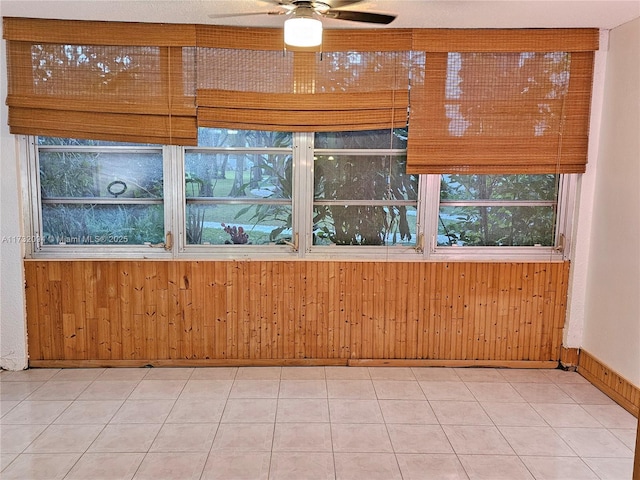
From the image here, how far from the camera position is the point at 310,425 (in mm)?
2779

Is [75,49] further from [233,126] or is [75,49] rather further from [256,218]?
[256,218]

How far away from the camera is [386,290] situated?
3592 mm

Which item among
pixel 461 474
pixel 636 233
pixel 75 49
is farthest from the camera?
pixel 75 49

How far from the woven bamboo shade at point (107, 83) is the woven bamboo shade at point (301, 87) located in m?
0.18

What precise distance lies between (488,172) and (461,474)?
2.08 m

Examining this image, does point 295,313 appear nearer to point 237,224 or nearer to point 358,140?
point 237,224

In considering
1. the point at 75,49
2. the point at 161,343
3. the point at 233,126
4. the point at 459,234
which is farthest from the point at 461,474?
the point at 75,49

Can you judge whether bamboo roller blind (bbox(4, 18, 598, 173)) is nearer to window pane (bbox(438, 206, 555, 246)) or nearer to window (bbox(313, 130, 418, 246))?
window (bbox(313, 130, 418, 246))

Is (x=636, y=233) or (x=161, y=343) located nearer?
(x=636, y=233)

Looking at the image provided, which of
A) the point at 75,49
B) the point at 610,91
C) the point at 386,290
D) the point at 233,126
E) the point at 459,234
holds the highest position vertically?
the point at 75,49

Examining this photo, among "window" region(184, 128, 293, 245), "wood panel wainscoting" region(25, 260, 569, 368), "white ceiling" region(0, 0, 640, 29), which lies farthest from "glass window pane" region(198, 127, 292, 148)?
"wood panel wainscoting" region(25, 260, 569, 368)

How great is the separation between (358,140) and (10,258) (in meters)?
2.77

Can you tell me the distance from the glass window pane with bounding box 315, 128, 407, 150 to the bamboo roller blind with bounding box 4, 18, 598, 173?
0.16 metres

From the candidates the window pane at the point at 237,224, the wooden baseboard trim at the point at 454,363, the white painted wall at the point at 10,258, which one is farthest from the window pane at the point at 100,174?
the wooden baseboard trim at the point at 454,363
